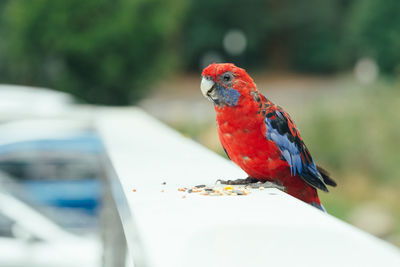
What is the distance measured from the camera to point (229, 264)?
0.77m

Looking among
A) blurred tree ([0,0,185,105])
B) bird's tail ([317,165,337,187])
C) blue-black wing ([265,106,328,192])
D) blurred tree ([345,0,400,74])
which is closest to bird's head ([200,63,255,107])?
blue-black wing ([265,106,328,192])

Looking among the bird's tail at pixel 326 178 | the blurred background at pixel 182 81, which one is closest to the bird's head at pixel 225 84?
Answer: the bird's tail at pixel 326 178

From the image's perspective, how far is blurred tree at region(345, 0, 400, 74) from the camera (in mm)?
25859

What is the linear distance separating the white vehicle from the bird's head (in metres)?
1.98

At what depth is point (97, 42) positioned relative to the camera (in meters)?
13.6

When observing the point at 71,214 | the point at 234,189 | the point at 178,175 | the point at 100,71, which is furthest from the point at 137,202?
the point at 100,71

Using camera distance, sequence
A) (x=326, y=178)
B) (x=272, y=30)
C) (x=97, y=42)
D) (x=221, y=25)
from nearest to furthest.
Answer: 1. (x=326, y=178)
2. (x=97, y=42)
3. (x=272, y=30)
4. (x=221, y=25)

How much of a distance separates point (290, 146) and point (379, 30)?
87.9ft

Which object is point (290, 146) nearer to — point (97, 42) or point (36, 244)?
point (36, 244)

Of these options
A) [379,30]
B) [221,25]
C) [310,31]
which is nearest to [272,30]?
[310,31]

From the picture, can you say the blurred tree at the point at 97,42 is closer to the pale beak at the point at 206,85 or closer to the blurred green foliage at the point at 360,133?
the blurred green foliage at the point at 360,133

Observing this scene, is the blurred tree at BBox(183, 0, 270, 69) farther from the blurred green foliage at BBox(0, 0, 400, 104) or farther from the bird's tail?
the bird's tail

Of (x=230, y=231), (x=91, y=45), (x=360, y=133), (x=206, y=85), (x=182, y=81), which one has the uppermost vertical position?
(x=182, y=81)

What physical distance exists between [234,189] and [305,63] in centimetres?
3231
